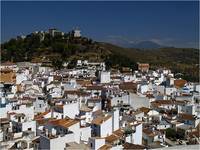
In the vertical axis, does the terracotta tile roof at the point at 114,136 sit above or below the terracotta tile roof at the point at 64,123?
below

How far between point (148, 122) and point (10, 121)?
15.6 feet

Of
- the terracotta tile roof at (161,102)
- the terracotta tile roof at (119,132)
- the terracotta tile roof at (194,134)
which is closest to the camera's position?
the terracotta tile roof at (119,132)

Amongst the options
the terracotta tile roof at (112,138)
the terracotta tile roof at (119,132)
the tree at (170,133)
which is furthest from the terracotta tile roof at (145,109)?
the terracotta tile roof at (112,138)

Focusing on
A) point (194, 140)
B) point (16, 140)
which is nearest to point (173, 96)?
point (194, 140)

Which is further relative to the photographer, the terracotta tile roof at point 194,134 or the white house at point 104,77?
the white house at point 104,77

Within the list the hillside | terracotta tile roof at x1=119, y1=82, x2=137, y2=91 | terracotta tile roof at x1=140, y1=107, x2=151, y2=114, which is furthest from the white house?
the hillside

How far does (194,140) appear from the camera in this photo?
1184 centimetres

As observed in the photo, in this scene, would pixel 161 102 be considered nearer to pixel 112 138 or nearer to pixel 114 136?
pixel 114 136

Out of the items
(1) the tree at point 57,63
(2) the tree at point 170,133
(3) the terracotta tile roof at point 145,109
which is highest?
(1) the tree at point 57,63

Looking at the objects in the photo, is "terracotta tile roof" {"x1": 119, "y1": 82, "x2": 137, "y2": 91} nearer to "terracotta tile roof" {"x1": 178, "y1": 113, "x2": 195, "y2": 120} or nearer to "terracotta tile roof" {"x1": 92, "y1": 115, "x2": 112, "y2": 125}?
"terracotta tile roof" {"x1": 178, "y1": 113, "x2": 195, "y2": 120}

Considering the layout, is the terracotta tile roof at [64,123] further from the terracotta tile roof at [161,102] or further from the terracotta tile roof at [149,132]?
the terracotta tile roof at [161,102]

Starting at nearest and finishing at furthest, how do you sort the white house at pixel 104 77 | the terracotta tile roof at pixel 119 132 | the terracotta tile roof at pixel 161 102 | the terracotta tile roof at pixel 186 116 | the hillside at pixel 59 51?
the terracotta tile roof at pixel 119 132
the terracotta tile roof at pixel 186 116
the terracotta tile roof at pixel 161 102
the white house at pixel 104 77
the hillside at pixel 59 51

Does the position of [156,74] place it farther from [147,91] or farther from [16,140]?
[16,140]

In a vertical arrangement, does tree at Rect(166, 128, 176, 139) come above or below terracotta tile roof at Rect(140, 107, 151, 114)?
below
